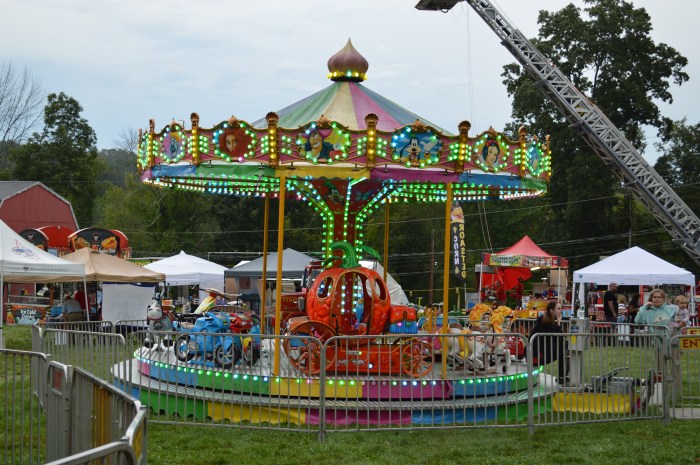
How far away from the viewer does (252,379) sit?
972 centimetres

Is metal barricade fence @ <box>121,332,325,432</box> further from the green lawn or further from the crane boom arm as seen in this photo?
the crane boom arm

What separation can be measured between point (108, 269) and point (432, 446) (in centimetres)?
1419

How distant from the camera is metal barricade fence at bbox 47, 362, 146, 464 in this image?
15.7ft

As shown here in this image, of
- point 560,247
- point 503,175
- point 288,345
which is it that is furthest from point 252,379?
point 560,247

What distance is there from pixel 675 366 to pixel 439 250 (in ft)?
148

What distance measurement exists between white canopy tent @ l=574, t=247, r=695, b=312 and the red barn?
105ft

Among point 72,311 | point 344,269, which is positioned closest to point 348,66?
point 344,269

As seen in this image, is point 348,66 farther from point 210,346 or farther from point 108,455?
point 108,455

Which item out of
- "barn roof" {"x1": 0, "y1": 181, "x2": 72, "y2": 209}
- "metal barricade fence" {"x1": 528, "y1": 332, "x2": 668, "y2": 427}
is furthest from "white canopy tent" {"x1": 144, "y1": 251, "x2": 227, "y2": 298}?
"metal barricade fence" {"x1": 528, "y1": 332, "x2": 668, "y2": 427}

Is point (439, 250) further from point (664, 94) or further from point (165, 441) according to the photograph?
point (165, 441)

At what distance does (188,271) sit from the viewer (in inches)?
1171

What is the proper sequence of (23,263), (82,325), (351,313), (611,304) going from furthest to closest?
(611,304) < (23,263) < (82,325) < (351,313)

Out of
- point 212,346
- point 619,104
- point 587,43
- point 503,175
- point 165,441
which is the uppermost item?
point 587,43

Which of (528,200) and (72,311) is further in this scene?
(528,200)
